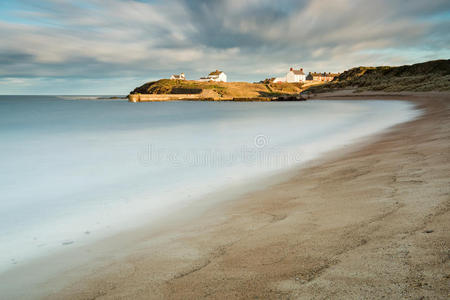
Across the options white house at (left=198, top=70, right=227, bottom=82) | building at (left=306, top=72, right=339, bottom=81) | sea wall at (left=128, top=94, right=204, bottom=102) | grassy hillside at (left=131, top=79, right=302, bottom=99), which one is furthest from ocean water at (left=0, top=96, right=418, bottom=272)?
building at (left=306, top=72, right=339, bottom=81)

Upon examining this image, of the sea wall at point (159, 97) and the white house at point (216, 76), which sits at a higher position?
the white house at point (216, 76)

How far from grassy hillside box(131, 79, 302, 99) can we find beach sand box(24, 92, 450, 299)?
302ft

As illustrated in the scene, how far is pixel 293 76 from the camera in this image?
13712 cm

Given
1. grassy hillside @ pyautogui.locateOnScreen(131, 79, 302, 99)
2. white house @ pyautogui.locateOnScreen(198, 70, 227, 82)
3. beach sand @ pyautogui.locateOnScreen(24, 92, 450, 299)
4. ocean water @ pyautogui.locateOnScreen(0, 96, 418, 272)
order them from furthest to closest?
white house @ pyautogui.locateOnScreen(198, 70, 227, 82) → grassy hillside @ pyautogui.locateOnScreen(131, 79, 302, 99) → ocean water @ pyautogui.locateOnScreen(0, 96, 418, 272) → beach sand @ pyautogui.locateOnScreen(24, 92, 450, 299)

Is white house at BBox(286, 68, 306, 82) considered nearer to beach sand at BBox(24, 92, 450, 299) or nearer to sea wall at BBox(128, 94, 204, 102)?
sea wall at BBox(128, 94, 204, 102)

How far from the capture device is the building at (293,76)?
5423 inches

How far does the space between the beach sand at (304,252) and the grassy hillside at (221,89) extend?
9215 cm

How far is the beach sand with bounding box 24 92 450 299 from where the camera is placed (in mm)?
1854

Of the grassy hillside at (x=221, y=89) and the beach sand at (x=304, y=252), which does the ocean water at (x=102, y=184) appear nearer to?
the beach sand at (x=304, y=252)

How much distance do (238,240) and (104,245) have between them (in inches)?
68.2

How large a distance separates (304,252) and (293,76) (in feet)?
470

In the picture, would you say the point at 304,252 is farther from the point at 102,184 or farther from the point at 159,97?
the point at 159,97

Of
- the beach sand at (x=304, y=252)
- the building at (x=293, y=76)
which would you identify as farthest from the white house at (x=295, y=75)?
the beach sand at (x=304, y=252)

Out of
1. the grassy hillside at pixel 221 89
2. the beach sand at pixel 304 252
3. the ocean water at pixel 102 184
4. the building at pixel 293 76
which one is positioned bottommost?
the ocean water at pixel 102 184
